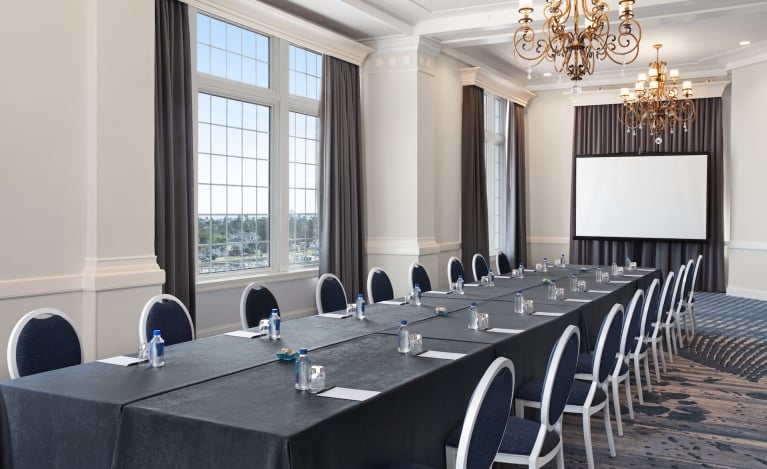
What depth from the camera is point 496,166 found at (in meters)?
12.1

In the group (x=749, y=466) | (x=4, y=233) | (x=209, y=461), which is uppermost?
(x=4, y=233)

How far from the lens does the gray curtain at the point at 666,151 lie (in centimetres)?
1168

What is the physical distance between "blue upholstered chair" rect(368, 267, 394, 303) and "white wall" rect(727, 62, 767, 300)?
7.34m

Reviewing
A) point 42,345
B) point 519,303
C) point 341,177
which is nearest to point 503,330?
point 519,303

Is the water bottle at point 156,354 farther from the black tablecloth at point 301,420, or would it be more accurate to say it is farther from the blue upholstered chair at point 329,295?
the blue upholstered chair at point 329,295

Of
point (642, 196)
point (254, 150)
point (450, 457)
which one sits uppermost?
point (254, 150)

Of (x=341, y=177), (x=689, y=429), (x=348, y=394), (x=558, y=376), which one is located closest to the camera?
(x=348, y=394)

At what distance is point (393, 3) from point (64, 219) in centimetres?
423

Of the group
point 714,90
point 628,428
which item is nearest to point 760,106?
point 714,90

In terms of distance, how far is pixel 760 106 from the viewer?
416 inches

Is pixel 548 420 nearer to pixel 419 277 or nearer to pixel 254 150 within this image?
pixel 419 277

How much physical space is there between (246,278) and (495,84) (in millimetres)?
5904

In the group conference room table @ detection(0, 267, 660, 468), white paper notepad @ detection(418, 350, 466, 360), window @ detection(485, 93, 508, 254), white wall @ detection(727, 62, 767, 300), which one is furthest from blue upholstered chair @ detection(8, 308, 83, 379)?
white wall @ detection(727, 62, 767, 300)

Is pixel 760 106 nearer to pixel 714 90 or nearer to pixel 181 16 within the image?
pixel 714 90
